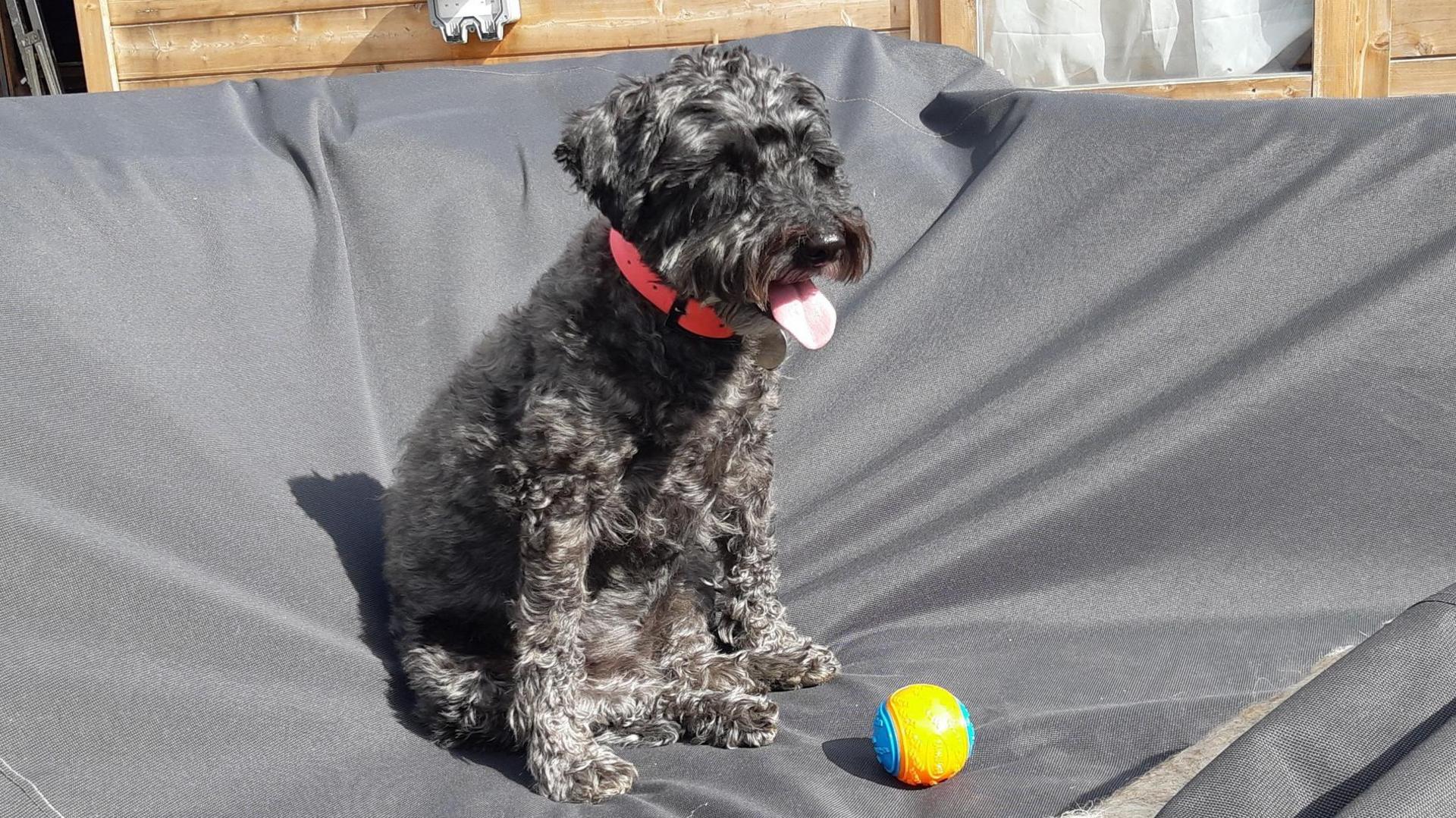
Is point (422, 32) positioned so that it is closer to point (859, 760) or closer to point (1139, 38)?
point (1139, 38)

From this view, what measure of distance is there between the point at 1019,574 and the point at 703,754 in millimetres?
1125

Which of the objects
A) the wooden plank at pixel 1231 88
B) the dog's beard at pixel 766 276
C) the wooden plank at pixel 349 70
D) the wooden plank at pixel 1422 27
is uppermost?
the dog's beard at pixel 766 276

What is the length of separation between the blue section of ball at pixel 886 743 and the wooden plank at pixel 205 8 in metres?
5.57

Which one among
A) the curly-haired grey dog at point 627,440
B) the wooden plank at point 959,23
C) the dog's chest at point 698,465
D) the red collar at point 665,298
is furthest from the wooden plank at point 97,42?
the dog's chest at point 698,465

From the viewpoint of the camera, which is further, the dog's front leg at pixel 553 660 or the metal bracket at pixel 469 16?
the metal bracket at pixel 469 16

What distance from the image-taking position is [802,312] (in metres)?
2.77

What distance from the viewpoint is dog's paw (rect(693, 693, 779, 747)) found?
9.61 ft

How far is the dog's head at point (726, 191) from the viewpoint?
2.70 m

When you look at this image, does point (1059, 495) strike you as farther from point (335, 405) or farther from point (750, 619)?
point (335, 405)

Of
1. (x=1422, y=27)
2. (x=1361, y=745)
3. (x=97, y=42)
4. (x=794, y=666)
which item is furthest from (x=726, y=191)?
(x=97, y=42)

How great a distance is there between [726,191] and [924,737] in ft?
4.12

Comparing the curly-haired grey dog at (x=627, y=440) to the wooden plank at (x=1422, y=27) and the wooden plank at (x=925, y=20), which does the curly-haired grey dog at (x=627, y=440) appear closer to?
the wooden plank at (x=925, y=20)

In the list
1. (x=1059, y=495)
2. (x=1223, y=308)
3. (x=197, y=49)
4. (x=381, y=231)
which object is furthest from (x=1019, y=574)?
(x=197, y=49)

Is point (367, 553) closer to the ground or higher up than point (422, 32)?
closer to the ground
